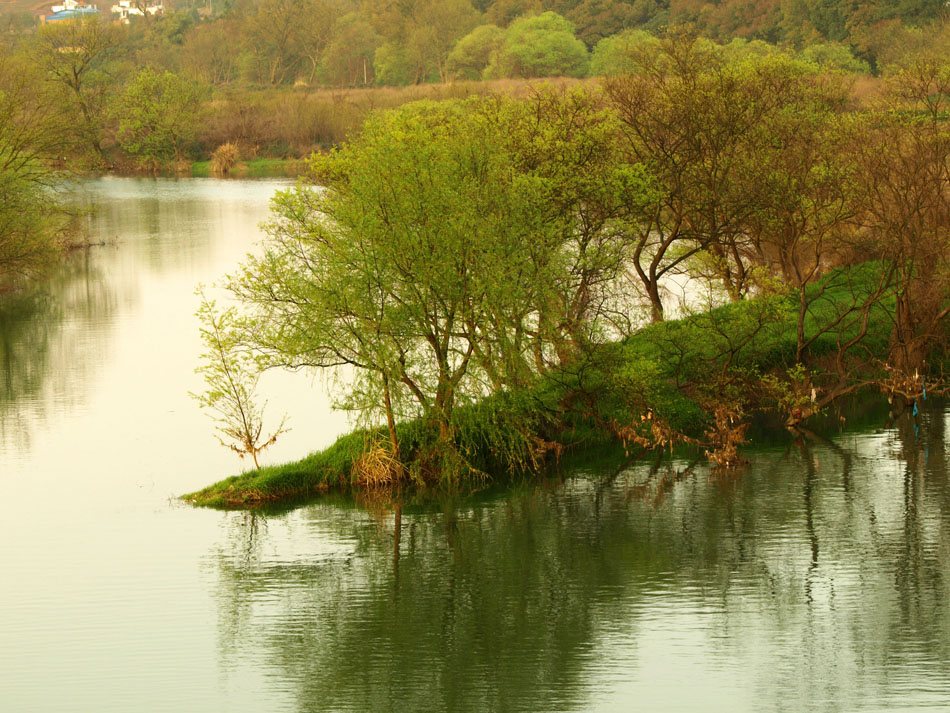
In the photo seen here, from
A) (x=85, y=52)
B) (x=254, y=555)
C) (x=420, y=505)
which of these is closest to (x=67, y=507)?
(x=254, y=555)

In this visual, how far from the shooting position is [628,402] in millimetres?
31578

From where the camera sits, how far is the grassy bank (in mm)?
28939

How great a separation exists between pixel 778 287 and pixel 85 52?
84466 mm

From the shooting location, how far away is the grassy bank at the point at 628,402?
28939 mm

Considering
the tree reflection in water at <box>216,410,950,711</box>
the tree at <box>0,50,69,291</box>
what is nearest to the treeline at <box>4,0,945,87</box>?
the tree at <box>0,50,69,291</box>

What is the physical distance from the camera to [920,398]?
3594 cm

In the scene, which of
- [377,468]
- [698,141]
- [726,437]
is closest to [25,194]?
[698,141]

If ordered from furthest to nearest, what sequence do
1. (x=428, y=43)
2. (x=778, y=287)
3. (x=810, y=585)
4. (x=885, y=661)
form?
(x=428, y=43)
(x=778, y=287)
(x=810, y=585)
(x=885, y=661)

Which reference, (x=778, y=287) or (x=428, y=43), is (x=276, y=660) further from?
→ (x=428, y=43)

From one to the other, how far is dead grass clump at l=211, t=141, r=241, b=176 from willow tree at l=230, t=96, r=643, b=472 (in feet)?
251

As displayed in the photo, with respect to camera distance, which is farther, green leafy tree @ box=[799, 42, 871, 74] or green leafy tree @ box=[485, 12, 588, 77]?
green leafy tree @ box=[485, 12, 588, 77]

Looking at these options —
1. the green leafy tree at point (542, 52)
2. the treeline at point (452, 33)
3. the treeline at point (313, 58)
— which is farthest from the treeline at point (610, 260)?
the green leafy tree at point (542, 52)

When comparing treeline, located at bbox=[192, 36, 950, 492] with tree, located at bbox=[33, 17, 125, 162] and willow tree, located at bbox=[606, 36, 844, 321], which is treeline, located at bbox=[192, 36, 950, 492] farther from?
tree, located at bbox=[33, 17, 125, 162]

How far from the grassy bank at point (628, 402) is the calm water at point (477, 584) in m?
1.02
